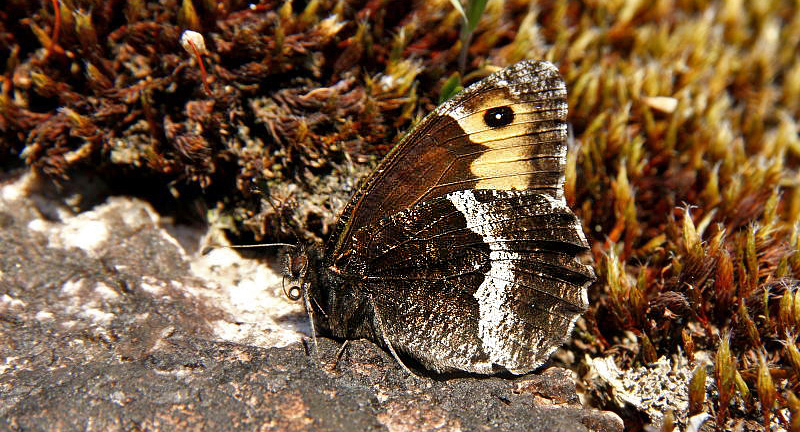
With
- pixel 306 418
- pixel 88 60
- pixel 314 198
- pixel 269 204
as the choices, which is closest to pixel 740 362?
pixel 306 418

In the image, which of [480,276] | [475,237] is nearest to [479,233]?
[475,237]

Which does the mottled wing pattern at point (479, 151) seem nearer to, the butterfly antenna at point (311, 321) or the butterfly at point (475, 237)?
the butterfly at point (475, 237)

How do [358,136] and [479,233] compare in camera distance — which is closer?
[479,233]

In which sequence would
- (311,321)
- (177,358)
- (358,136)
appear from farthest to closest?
1. (358,136)
2. (311,321)
3. (177,358)

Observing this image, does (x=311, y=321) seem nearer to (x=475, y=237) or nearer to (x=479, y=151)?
(x=475, y=237)

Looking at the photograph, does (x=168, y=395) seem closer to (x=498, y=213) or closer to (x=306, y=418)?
(x=306, y=418)

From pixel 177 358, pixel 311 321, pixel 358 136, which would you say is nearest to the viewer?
pixel 177 358

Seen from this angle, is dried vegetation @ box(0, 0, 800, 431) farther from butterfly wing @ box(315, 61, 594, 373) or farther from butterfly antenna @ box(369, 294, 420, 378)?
butterfly antenna @ box(369, 294, 420, 378)

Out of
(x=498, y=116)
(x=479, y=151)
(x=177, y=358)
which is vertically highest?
(x=498, y=116)
